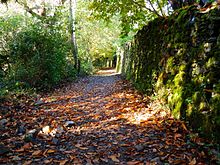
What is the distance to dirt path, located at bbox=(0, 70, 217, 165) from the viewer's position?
341cm

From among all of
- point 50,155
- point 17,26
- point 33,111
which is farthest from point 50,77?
point 50,155

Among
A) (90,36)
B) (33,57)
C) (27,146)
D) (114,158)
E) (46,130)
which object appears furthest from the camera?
(90,36)

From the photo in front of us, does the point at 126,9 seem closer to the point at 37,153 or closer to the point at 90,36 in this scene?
the point at 37,153

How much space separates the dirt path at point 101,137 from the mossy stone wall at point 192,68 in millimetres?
302

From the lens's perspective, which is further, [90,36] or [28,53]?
[90,36]

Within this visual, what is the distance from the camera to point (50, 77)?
10.7 m

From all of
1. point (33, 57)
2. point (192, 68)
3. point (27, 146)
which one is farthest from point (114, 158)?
point (33, 57)

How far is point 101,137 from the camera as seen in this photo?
4285 mm

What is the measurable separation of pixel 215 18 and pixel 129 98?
160 inches

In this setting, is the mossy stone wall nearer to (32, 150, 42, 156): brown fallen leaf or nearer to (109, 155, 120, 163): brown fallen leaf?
(109, 155, 120, 163): brown fallen leaf

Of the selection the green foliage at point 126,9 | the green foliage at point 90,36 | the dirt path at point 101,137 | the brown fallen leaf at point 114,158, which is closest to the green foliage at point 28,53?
the green foliage at point 126,9

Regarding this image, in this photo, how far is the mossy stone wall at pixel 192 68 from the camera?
3514 millimetres

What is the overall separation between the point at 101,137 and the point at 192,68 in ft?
A: 6.40

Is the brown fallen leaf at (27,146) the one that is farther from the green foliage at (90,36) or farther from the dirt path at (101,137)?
the green foliage at (90,36)
